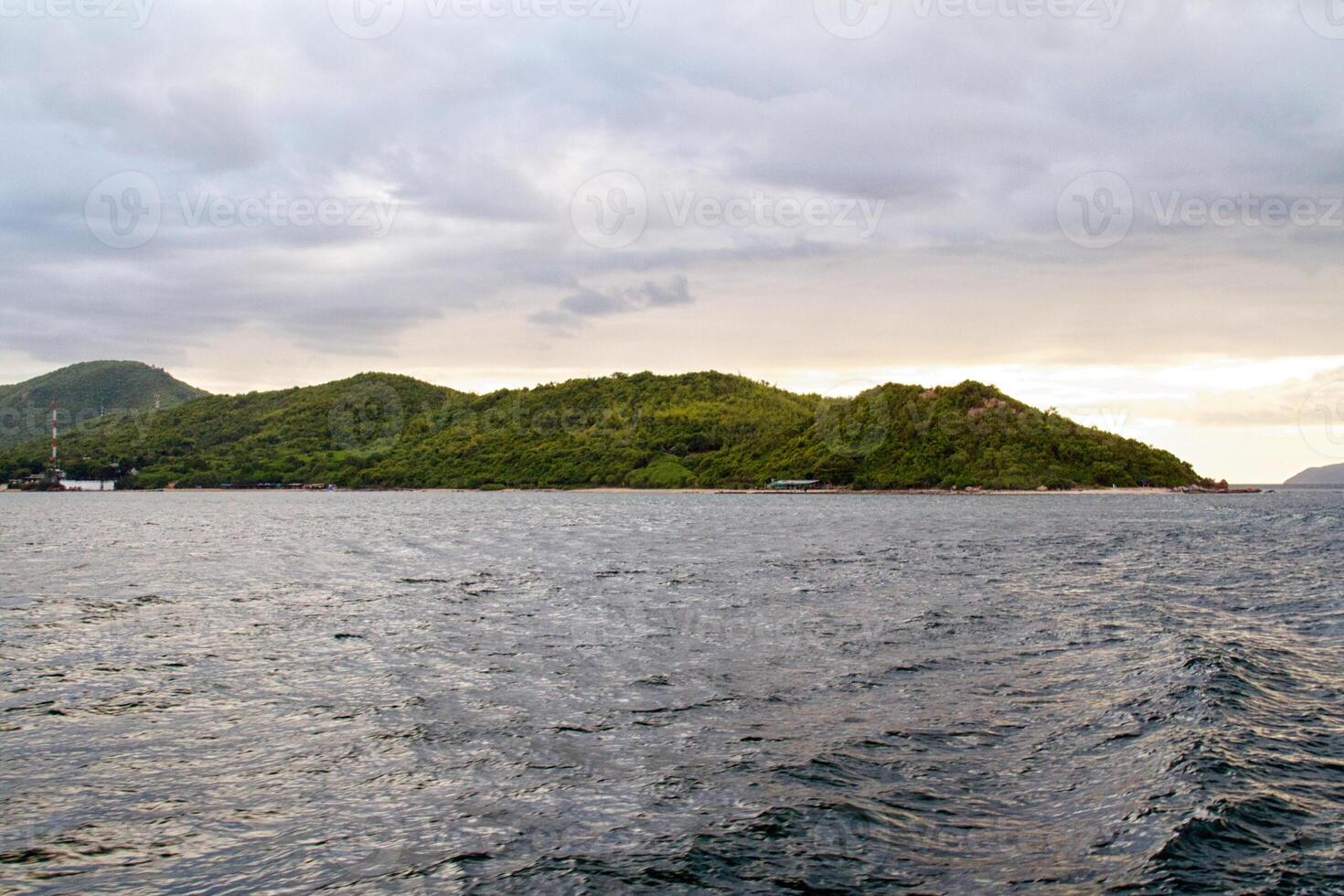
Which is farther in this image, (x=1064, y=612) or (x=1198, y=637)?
(x=1064, y=612)

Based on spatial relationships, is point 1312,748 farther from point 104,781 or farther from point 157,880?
point 104,781

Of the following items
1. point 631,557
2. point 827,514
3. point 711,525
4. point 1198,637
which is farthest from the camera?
point 827,514

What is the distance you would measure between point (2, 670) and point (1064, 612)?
2859 centimetres

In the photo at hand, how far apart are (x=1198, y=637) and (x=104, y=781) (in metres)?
24.3

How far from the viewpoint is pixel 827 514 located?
352 feet

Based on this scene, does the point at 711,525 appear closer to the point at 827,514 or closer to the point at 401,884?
the point at 827,514

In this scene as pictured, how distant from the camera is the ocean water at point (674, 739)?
1024 cm

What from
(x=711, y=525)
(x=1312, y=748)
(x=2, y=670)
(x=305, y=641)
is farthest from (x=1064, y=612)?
(x=711, y=525)

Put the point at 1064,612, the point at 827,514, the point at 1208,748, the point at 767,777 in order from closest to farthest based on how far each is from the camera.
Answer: the point at 767,777 → the point at 1208,748 → the point at 1064,612 → the point at 827,514

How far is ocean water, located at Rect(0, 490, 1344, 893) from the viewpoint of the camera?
10242 millimetres

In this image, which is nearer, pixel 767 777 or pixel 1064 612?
pixel 767 777

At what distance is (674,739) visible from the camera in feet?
49.5

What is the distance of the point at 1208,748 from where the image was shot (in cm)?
1430

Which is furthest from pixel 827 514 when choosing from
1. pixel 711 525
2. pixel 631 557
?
pixel 631 557
